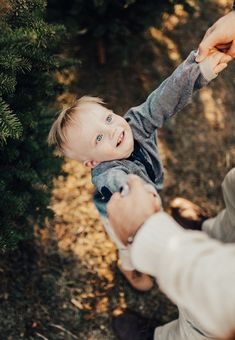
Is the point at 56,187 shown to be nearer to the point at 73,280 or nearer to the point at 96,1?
the point at 73,280

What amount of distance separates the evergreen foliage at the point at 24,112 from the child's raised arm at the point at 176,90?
0.64 metres

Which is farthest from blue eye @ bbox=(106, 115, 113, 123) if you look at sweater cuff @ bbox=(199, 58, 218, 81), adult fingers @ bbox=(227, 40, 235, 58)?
adult fingers @ bbox=(227, 40, 235, 58)

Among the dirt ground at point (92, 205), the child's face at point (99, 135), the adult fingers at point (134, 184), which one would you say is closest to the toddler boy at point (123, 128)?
the child's face at point (99, 135)

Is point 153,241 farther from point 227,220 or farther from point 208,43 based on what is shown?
point 227,220

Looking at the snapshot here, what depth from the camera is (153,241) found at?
5.09ft

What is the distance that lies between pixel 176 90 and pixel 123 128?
37 centimetres

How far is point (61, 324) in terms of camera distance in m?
3.11

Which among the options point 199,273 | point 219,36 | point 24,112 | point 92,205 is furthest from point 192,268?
point 92,205

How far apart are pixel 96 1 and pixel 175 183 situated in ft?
5.63

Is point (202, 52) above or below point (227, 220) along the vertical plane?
above

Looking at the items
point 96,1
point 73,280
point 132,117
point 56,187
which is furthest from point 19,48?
point 73,280

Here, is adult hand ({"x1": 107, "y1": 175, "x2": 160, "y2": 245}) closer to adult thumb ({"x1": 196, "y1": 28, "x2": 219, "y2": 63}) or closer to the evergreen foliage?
the evergreen foliage

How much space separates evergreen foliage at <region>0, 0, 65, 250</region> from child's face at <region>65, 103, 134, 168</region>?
0.32 m

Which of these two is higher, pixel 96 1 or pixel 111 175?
pixel 96 1
